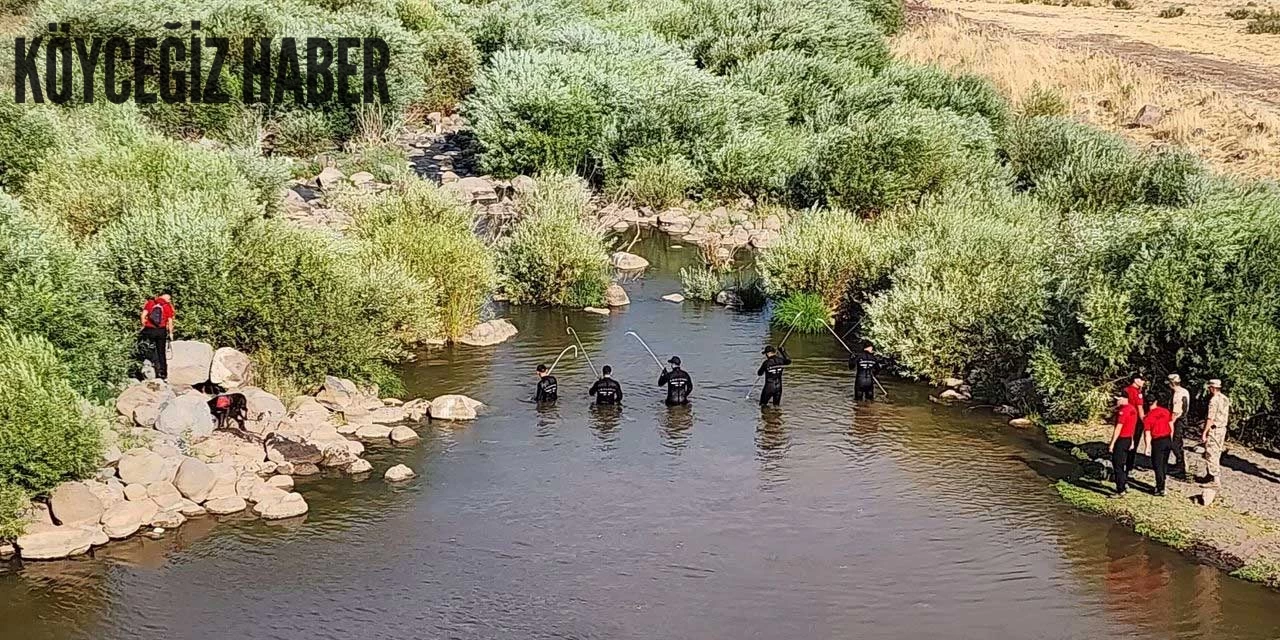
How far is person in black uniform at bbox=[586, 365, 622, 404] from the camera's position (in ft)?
88.0

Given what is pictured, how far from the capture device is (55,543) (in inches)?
760

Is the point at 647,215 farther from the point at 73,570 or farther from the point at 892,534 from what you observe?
the point at 73,570

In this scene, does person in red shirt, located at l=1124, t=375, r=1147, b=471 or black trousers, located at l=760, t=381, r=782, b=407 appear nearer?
person in red shirt, located at l=1124, t=375, r=1147, b=471

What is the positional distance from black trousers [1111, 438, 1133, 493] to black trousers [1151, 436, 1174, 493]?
407 mm

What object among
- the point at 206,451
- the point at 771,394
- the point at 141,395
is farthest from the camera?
the point at 771,394

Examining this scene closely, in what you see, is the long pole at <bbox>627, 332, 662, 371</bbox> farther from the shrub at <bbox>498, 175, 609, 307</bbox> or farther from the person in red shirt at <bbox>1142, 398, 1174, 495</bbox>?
the person in red shirt at <bbox>1142, 398, 1174, 495</bbox>

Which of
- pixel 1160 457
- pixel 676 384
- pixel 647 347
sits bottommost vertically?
pixel 647 347

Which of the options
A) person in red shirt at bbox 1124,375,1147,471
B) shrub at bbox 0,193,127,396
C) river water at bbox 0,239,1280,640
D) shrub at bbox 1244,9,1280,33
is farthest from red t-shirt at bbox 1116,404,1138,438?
shrub at bbox 1244,9,1280,33

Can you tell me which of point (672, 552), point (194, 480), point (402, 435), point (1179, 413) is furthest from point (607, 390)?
point (1179, 413)

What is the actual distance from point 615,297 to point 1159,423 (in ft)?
→ 54.1

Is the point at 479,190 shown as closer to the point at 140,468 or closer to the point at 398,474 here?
the point at 398,474

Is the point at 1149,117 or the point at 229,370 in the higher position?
the point at 1149,117

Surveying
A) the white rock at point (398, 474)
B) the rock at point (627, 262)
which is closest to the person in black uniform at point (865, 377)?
the white rock at point (398, 474)

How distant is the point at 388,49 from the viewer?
53062 millimetres
